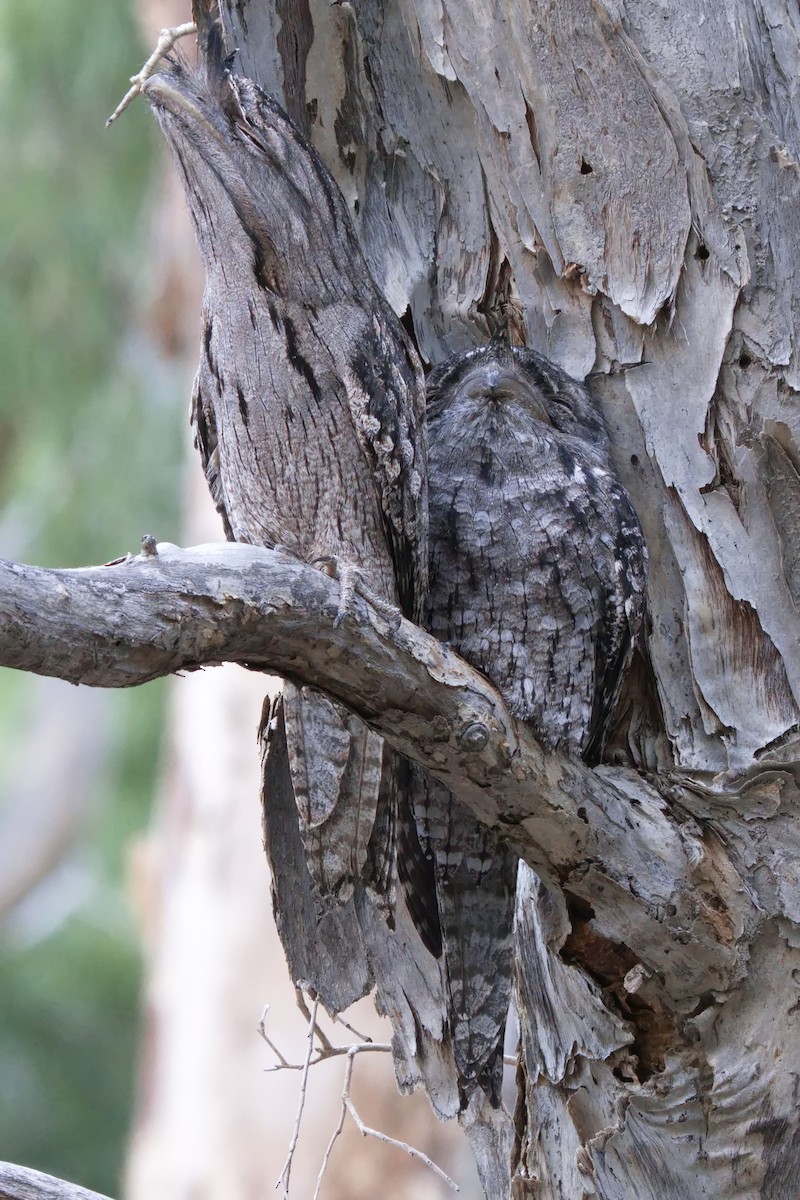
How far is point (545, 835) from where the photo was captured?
1.72 meters

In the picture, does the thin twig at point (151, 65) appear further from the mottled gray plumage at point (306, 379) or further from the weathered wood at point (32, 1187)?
the weathered wood at point (32, 1187)

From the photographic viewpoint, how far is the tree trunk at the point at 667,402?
72.0 inches

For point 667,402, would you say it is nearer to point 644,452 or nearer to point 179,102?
point 644,452

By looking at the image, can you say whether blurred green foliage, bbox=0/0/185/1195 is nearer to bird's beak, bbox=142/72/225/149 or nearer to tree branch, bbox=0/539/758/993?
bird's beak, bbox=142/72/225/149

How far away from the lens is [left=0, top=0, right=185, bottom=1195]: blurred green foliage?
7.32 meters

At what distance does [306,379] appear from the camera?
1.89 meters

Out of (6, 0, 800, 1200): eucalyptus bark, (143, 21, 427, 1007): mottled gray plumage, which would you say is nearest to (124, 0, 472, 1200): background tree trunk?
(6, 0, 800, 1200): eucalyptus bark

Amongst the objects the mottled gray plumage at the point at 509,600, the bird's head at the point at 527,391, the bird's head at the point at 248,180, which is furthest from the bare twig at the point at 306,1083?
the bird's head at the point at 248,180

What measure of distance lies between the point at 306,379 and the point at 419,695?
2.06 feet

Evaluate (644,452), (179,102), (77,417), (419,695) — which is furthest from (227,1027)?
(77,417)

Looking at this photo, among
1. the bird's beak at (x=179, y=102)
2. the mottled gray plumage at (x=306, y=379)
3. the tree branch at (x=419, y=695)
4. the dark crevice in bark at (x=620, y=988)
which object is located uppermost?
the bird's beak at (x=179, y=102)

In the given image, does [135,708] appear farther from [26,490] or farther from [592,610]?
[592,610]

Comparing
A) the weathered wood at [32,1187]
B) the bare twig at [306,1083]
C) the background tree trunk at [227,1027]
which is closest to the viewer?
the weathered wood at [32,1187]

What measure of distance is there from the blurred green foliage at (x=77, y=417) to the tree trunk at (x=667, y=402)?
5.13 meters
